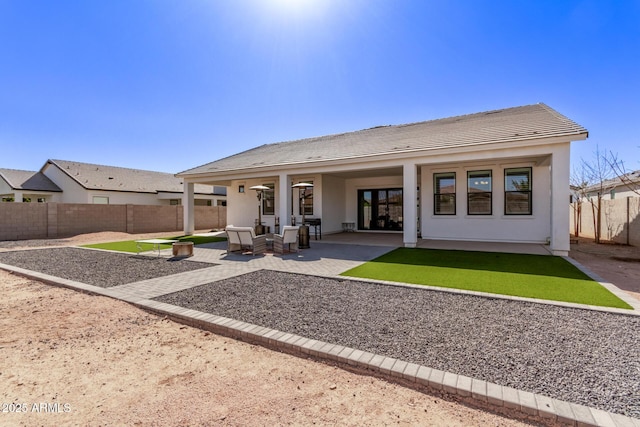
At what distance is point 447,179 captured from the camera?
13.1 metres

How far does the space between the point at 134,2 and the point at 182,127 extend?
9.04m

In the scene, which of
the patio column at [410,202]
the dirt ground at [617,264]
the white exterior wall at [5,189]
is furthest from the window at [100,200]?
the dirt ground at [617,264]

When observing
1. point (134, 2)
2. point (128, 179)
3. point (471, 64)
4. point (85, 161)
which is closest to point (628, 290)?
point (471, 64)

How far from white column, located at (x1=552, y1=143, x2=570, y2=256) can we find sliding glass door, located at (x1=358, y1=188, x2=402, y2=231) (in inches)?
308

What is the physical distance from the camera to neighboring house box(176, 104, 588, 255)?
30.5 ft

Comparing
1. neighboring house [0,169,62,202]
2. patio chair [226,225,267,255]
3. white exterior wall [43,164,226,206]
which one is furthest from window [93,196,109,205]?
patio chair [226,225,267,255]

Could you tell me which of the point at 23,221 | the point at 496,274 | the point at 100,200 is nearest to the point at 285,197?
the point at 496,274

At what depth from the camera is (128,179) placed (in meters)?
29.4

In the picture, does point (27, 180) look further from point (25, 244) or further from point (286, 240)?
point (286, 240)

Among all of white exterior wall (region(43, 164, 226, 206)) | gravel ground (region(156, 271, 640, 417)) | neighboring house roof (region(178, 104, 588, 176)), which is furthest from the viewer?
white exterior wall (region(43, 164, 226, 206))

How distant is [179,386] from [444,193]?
41.5 ft

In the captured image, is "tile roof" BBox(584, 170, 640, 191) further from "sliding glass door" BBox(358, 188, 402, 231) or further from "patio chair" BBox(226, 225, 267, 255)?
"patio chair" BBox(226, 225, 267, 255)

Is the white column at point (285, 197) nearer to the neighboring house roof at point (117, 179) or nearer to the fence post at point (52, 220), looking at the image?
the fence post at point (52, 220)

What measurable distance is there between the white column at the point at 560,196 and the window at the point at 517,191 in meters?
2.91
